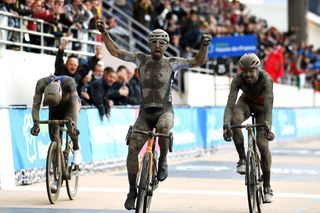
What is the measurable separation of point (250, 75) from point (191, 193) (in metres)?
3.17

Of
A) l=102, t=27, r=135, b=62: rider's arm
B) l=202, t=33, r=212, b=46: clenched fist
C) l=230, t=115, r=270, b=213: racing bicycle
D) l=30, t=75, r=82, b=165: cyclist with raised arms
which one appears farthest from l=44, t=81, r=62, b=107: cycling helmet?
l=202, t=33, r=212, b=46: clenched fist

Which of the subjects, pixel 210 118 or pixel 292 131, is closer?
pixel 210 118

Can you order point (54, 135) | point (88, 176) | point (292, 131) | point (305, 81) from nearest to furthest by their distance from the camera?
point (54, 135)
point (88, 176)
point (292, 131)
point (305, 81)

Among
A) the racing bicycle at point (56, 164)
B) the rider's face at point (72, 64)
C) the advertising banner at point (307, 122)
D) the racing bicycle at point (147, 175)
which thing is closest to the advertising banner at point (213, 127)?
the advertising banner at point (307, 122)

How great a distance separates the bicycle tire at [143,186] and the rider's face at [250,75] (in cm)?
214

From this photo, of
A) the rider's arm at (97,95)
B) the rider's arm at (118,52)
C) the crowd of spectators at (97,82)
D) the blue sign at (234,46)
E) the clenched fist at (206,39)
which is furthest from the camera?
the blue sign at (234,46)

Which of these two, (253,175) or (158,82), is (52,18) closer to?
(158,82)

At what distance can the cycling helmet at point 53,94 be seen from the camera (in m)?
13.3

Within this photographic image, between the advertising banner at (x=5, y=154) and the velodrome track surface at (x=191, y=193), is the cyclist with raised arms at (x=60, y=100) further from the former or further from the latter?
the advertising banner at (x=5, y=154)

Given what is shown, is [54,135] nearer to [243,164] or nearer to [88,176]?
[243,164]

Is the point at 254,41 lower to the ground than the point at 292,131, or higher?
higher

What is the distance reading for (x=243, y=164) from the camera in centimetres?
1231

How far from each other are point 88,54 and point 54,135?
9.07 metres

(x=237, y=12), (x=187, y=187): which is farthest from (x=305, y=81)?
(x=187, y=187)
